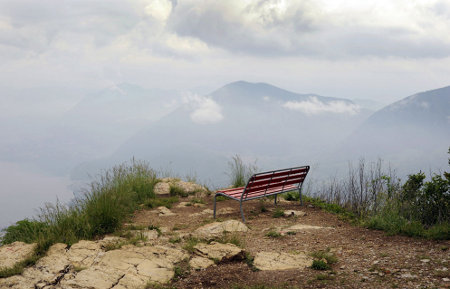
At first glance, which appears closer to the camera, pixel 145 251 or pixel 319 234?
pixel 145 251

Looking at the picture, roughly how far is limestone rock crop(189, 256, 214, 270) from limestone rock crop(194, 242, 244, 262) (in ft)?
0.28

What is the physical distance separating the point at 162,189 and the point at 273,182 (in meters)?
3.53

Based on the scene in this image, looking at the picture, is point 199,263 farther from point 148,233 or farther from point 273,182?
point 273,182

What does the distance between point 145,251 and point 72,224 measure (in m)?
1.66

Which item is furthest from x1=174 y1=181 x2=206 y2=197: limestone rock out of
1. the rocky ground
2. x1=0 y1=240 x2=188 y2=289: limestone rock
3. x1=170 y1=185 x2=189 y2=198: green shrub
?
Answer: x1=0 y1=240 x2=188 y2=289: limestone rock

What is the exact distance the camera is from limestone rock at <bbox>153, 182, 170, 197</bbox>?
959cm

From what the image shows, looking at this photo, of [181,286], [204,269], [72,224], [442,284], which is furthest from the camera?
[72,224]

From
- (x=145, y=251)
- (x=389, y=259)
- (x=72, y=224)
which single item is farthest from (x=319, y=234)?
(x=72, y=224)

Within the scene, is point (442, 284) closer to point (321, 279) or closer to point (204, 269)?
point (321, 279)

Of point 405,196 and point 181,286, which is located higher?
point 405,196

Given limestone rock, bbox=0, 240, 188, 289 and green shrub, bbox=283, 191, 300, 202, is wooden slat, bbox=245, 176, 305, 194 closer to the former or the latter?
green shrub, bbox=283, 191, 300, 202

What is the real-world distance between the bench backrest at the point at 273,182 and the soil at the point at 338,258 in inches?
22.1

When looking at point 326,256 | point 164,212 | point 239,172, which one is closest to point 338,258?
point 326,256

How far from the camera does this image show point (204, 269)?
167 inches
